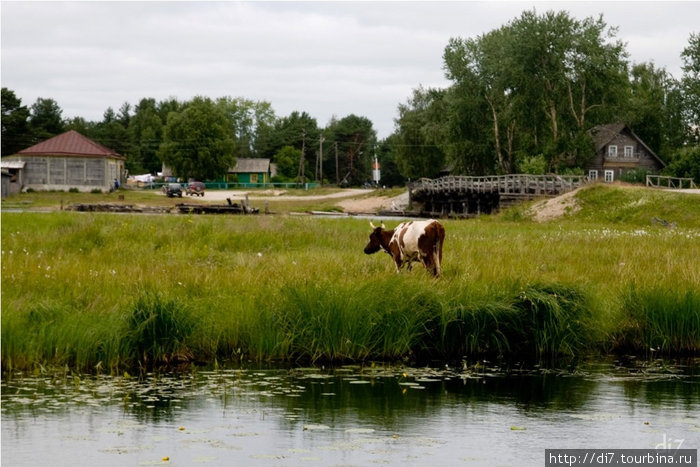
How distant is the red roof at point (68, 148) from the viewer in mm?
88250

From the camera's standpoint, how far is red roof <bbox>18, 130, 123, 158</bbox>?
290ft

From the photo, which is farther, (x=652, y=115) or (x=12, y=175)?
(x=652, y=115)

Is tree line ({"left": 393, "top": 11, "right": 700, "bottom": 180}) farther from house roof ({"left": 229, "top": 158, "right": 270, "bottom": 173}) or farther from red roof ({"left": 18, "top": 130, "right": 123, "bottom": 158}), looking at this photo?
house roof ({"left": 229, "top": 158, "right": 270, "bottom": 173})

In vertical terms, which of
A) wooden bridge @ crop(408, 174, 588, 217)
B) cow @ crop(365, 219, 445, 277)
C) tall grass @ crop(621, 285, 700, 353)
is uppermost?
wooden bridge @ crop(408, 174, 588, 217)

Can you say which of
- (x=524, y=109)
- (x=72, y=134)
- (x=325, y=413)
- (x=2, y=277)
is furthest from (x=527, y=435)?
(x=72, y=134)

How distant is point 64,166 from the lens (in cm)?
8912

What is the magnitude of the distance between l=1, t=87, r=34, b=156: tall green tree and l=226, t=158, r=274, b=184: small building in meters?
37.9

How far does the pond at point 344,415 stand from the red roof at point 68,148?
262 feet

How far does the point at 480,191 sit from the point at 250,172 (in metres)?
75.6

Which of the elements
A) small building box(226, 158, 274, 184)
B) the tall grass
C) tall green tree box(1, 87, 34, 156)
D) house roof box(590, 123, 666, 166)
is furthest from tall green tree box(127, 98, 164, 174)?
the tall grass

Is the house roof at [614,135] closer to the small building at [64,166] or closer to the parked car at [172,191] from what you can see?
the parked car at [172,191]

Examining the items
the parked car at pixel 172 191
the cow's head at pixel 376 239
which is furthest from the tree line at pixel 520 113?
the cow's head at pixel 376 239

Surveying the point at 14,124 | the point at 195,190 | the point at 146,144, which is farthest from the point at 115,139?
the point at 195,190

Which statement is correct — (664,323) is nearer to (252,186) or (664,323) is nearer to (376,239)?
(376,239)
